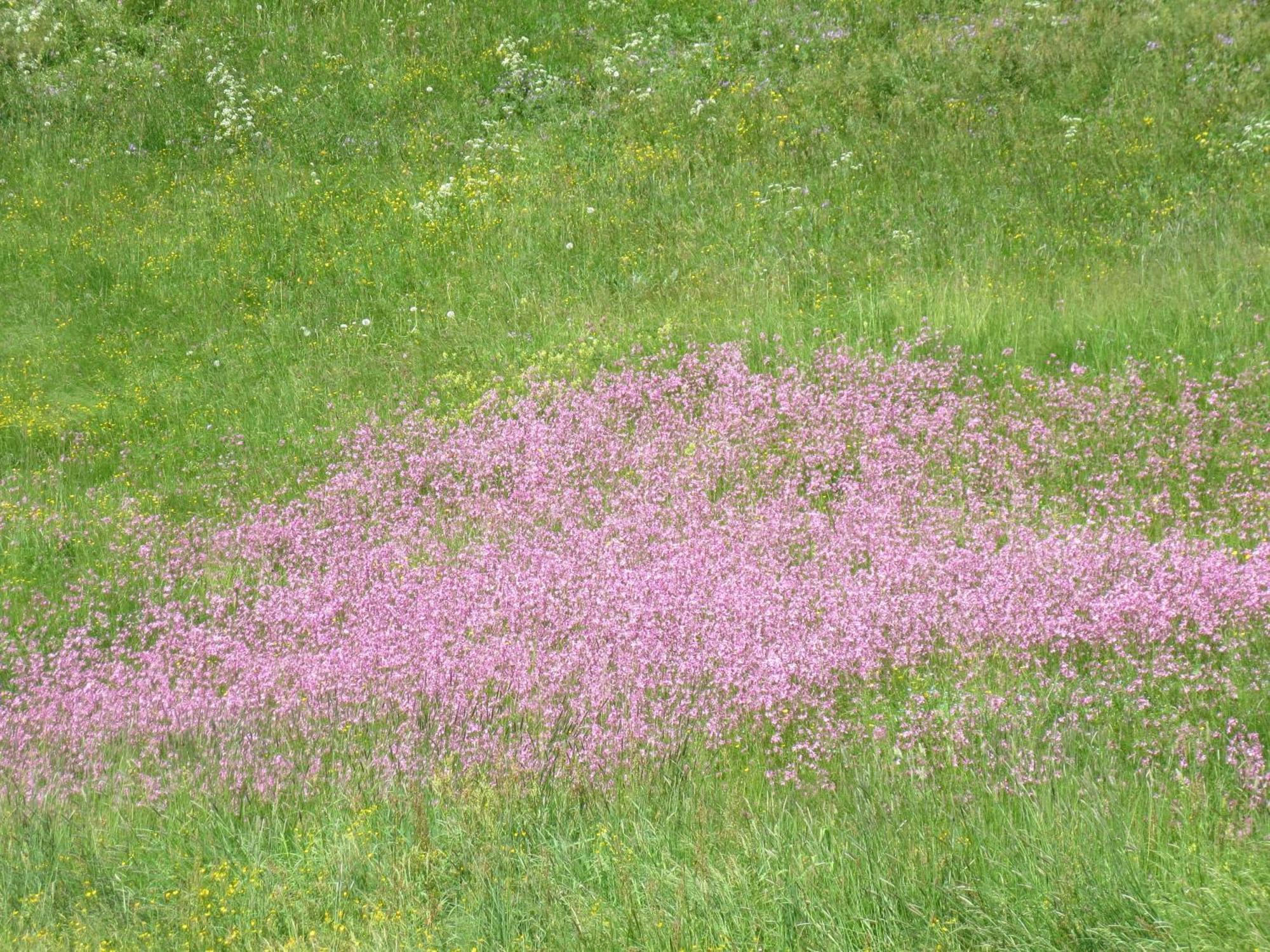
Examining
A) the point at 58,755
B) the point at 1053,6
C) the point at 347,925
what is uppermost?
the point at 1053,6

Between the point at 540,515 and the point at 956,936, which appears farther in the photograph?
the point at 540,515

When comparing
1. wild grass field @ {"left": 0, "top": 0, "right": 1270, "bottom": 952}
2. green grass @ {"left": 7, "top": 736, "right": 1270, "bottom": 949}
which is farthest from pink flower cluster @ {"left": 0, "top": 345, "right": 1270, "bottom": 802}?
green grass @ {"left": 7, "top": 736, "right": 1270, "bottom": 949}

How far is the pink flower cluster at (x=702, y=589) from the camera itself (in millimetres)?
5098

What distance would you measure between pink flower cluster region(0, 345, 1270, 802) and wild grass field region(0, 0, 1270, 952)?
4 centimetres

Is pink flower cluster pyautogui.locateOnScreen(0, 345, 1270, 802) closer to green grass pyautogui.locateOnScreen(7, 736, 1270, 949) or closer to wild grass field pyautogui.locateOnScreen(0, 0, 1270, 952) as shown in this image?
wild grass field pyautogui.locateOnScreen(0, 0, 1270, 952)

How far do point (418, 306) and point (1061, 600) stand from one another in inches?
349

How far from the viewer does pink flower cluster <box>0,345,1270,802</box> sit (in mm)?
5098

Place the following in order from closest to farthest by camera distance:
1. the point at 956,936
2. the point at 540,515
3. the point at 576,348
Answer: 1. the point at 956,936
2. the point at 540,515
3. the point at 576,348

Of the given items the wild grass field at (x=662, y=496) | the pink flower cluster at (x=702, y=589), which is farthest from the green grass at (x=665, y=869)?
the pink flower cluster at (x=702, y=589)

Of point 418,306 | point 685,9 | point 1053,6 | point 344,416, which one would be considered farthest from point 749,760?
point 685,9

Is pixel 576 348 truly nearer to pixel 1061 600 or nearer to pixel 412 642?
pixel 412 642

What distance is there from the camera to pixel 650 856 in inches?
158

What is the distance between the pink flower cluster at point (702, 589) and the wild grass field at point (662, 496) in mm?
38

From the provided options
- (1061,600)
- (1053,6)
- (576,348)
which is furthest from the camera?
(1053,6)
